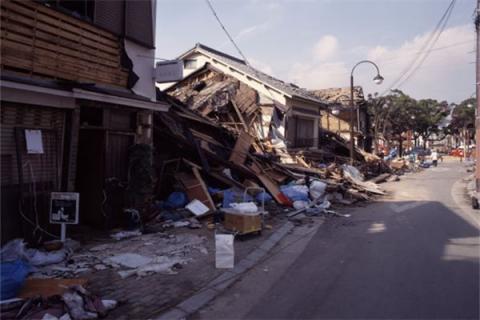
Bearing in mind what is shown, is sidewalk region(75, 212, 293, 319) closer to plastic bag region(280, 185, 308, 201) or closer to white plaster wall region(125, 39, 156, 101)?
white plaster wall region(125, 39, 156, 101)

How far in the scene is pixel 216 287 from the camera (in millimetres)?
6039

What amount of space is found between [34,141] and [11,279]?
117 inches

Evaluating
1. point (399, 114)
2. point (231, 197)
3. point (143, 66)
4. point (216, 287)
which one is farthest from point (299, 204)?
point (399, 114)

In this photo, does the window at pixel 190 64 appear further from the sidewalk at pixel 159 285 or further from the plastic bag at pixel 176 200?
the sidewalk at pixel 159 285

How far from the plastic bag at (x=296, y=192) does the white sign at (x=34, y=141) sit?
28.6 ft

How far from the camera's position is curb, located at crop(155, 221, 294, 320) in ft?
16.7

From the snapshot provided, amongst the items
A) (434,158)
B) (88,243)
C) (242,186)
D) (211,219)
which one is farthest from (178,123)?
(434,158)

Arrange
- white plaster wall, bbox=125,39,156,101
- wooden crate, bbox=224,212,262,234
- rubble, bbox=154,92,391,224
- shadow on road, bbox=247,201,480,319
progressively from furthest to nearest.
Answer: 1. rubble, bbox=154,92,391,224
2. white plaster wall, bbox=125,39,156,101
3. wooden crate, bbox=224,212,262,234
4. shadow on road, bbox=247,201,480,319

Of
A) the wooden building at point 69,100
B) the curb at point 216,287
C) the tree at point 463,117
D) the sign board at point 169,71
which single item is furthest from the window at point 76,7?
the tree at point 463,117

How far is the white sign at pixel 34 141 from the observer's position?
709 centimetres

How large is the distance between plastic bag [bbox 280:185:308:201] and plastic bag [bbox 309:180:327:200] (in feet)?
1.08

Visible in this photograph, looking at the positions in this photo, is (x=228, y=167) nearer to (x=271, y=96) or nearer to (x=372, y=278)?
(x=372, y=278)

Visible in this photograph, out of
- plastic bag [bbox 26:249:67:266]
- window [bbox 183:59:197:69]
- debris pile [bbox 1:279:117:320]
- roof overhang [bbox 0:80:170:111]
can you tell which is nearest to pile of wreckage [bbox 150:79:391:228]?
roof overhang [bbox 0:80:170:111]

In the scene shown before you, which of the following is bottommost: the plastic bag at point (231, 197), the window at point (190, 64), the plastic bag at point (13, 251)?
the plastic bag at point (13, 251)
